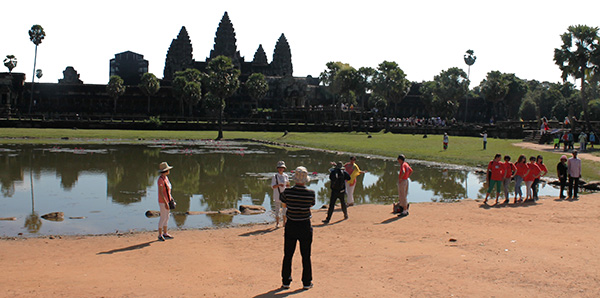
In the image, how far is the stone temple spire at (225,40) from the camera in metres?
94.0

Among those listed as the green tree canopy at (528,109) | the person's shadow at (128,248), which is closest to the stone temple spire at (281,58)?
the green tree canopy at (528,109)

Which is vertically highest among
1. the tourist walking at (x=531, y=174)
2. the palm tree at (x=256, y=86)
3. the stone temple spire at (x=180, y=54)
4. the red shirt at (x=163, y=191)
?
the stone temple spire at (x=180, y=54)

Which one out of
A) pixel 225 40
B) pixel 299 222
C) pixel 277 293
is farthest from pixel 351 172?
pixel 225 40

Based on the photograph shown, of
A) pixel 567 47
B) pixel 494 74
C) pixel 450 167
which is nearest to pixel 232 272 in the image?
pixel 450 167

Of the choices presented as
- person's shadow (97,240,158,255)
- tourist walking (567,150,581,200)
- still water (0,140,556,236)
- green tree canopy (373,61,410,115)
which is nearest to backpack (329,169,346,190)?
still water (0,140,556,236)

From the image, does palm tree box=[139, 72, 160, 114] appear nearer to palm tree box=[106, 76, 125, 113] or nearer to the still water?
palm tree box=[106, 76, 125, 113]

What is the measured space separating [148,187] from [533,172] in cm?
1162

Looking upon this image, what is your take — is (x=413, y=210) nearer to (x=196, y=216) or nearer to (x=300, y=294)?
(x=196, y=216)

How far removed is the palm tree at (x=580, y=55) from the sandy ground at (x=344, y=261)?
30660 mm

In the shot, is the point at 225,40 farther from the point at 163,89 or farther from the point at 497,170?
the point at 497,170

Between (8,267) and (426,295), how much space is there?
590 cm

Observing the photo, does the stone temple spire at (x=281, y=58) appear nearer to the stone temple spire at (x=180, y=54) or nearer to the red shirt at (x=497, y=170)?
the stone temple spire at (x=180, y=54)

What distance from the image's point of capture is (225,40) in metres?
94.0

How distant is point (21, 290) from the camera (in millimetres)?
6973
